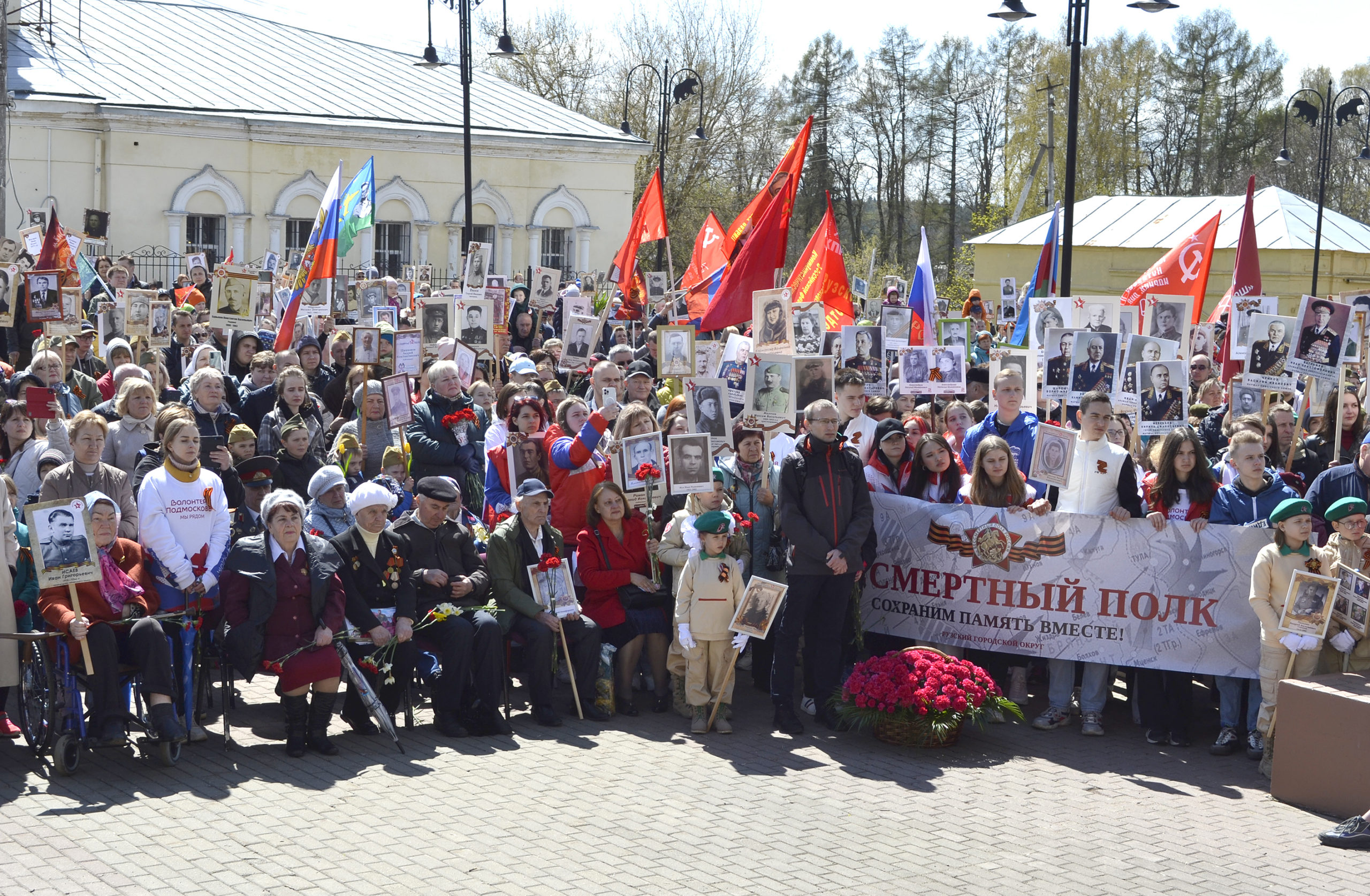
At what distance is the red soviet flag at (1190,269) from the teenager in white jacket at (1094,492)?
18.9 feet

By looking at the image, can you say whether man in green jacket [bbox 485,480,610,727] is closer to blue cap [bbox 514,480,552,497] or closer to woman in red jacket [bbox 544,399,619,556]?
blue cap [bbox 514,480,552,497]

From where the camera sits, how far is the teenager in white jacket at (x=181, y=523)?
768 cm

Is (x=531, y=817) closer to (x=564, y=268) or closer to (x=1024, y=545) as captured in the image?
(x=1024, y=545)

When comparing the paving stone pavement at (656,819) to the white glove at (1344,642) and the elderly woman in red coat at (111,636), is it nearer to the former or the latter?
the elderly woman in red coat at (111,636)

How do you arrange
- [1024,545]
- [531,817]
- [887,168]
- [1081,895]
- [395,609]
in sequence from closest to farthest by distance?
[1081,895] → [531,817] → [395,609] → [1024,545] → [887,168]

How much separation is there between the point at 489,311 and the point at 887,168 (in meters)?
46.3

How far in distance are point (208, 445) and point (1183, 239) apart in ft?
87.6

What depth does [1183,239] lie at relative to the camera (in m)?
31.8

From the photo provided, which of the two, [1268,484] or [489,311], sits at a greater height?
[489,311]

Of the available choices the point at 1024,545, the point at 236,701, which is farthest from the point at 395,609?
the point at 1024,545

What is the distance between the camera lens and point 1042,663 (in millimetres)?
9703

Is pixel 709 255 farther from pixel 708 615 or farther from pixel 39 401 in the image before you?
pixel 39 401

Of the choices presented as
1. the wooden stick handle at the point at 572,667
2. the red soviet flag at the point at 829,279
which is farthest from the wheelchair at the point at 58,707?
the red soviet flag at the point at 829,279

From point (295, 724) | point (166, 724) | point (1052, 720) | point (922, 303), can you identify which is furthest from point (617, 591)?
point (922, 303)
